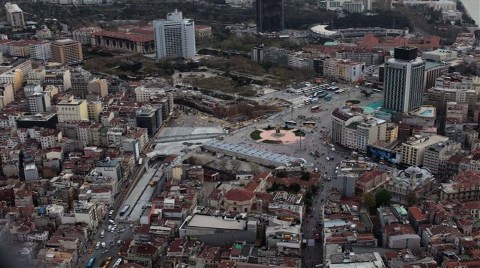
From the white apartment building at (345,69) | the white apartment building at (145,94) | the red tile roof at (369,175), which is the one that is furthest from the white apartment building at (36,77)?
the red tile roof at (369,175)

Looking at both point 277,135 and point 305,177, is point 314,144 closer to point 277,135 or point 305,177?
point 277,135

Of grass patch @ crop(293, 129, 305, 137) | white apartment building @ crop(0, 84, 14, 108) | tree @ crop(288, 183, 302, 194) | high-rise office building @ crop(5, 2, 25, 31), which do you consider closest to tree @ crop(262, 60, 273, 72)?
grass patch @ crop(293, 129, 305, 137)

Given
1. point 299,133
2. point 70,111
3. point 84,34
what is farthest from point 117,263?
point 84,34

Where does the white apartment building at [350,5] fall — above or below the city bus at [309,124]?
above

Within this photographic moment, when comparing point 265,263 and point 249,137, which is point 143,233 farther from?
point 249,137

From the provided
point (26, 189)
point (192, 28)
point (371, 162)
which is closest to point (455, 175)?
point (371, 162)

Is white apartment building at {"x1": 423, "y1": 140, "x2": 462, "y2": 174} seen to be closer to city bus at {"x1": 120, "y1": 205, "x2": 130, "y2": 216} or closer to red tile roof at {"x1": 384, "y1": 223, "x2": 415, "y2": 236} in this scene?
red tile roof at {"x1": 384, "y1": 223, "x2": 415, "y2": 236}

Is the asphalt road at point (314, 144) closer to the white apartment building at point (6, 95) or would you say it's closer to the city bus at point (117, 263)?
the city bus at point (117, 263)
